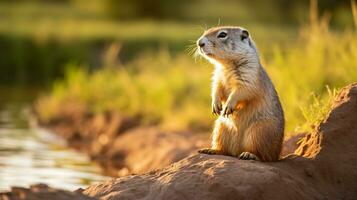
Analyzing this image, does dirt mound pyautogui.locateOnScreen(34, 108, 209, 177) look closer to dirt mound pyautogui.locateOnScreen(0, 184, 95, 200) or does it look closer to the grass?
the grass

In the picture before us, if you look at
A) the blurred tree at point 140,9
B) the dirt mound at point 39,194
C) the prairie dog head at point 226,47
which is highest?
the blurred tree at point 140,9

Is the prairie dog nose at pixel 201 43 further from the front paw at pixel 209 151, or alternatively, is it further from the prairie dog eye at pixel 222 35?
the front paw at pixel 209 151

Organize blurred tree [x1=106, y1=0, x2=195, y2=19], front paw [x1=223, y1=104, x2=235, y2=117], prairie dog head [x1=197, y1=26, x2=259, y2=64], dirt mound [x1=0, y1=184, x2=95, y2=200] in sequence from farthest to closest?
blurred tree [x1=106, y1=0, x2=195, y2=19] < prairie dog head [x1=197, y1=26, x2=259, y2=64] < front paw [x1=223, y1=104, x2=235, y2=117] < dirt mound [x1=0, y1=184, x2=95, y2=200]

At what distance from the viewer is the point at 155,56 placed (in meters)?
23.1

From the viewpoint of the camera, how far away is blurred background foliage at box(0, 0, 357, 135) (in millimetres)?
12680

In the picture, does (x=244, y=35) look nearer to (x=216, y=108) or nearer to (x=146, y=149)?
(x=216, y=108)

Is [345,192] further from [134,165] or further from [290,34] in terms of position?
[290,34]

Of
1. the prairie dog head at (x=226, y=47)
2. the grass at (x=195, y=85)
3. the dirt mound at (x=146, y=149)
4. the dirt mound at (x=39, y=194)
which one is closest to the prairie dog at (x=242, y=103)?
the prairie dog head at (x=226, y=47)

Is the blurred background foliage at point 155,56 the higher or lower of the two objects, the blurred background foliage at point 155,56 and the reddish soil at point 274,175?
the higher

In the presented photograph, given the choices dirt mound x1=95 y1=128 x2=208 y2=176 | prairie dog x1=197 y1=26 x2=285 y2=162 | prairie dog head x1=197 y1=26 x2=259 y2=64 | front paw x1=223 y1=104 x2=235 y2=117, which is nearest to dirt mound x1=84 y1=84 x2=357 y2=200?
prairie dog x1=197 y1=26 x2=285 y2=162

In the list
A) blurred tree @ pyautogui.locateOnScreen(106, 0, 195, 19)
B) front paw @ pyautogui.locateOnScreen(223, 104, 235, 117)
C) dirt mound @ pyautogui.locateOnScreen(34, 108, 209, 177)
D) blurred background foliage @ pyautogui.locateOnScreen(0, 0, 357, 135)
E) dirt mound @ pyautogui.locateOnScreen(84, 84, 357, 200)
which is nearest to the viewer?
dirt mound @ pyautogui.locateOnScreen(84, 84, 357, 200)

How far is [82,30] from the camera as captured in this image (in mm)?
32938

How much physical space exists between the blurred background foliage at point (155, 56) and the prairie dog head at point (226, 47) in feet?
1.29

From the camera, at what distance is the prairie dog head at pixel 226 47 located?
27.7 feet
